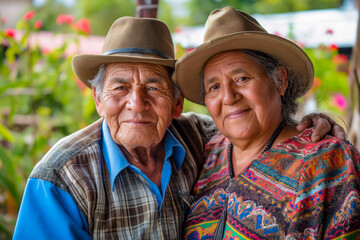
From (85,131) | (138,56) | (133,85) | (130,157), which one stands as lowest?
(130,157)

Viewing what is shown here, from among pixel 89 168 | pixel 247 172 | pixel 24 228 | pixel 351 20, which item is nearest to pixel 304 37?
pixel 351 20

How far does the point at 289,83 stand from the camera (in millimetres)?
2223

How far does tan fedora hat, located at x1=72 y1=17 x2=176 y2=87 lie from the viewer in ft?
6.72

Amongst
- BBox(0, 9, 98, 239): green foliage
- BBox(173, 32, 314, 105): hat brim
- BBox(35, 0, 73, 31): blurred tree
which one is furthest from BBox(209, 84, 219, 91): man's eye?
BBox(35, 0, 73, 31): blurred tree

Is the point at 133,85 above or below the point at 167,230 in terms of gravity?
above

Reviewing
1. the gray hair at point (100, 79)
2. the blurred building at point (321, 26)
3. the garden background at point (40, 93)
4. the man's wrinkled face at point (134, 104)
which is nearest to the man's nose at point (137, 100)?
the man's wrinkled face at point (134, 104)

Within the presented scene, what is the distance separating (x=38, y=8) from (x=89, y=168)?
21.5 metres

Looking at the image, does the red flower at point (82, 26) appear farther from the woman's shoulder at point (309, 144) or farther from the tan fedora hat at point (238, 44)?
the woman's shoulder at point (309, 144)

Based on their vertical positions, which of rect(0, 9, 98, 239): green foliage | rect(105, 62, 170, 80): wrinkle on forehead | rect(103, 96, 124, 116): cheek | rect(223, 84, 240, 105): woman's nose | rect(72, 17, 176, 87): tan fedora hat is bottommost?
rect(0, 9, 98, 239): green foliage

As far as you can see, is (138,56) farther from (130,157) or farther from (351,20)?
(351,20)

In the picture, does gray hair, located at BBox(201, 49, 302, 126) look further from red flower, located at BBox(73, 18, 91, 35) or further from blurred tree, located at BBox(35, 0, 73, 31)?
blurred tree, located at BBox(35, 0, 73, 31)

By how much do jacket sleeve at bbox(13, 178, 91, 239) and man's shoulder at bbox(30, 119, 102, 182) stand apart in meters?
0.05

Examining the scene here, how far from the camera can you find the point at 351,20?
7609mm

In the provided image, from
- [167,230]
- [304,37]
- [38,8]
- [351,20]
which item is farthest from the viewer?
[38,8]
